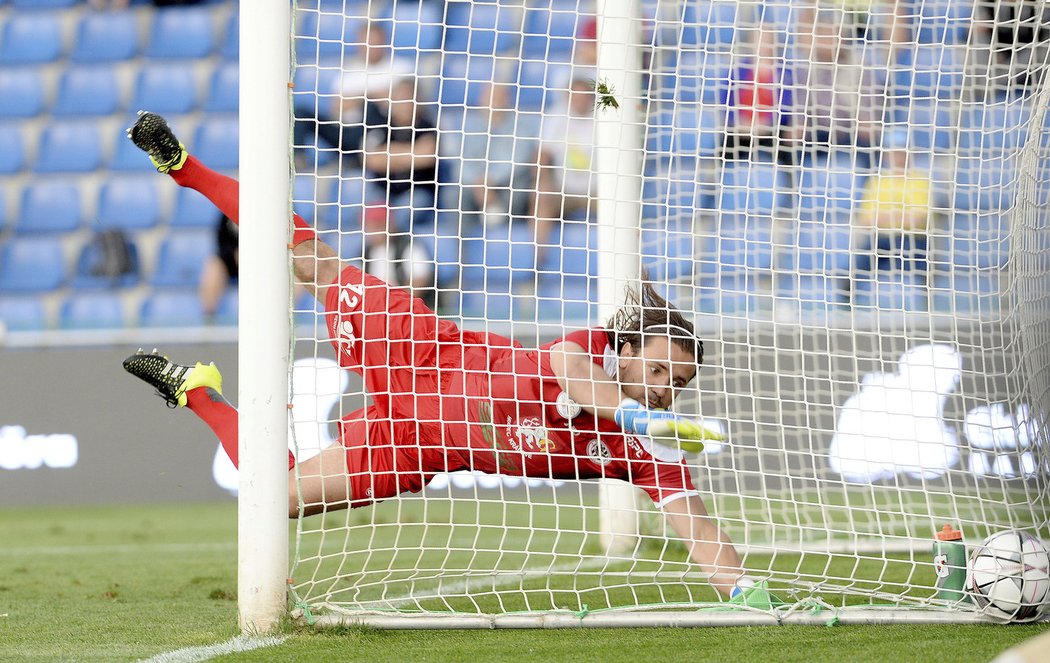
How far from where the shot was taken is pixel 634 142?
14.6ft

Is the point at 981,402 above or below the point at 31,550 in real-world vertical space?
above

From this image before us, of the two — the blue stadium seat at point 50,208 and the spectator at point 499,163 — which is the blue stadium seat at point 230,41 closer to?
the blue stadium seat at point 50,208

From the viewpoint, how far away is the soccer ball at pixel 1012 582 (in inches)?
119

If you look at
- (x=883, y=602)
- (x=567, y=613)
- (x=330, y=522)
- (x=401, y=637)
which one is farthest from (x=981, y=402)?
(x=330, y=522)

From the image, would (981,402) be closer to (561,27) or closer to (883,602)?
(883,602)

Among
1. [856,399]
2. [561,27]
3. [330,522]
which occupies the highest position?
[561,27]

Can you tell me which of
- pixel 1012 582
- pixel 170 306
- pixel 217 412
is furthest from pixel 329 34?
pixel 1012 582

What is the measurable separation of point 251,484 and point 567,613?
85cm

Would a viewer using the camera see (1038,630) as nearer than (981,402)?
Yes

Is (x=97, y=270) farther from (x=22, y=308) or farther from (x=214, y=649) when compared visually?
(x=214, y=649)

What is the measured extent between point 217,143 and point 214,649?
21.5ft

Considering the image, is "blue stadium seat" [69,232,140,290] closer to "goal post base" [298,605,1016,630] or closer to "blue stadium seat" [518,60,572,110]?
"blue stadium seat" [518,60,572,110]

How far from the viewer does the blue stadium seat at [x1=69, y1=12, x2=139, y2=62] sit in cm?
959

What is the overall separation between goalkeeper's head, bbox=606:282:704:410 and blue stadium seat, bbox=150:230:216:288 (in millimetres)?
5290
